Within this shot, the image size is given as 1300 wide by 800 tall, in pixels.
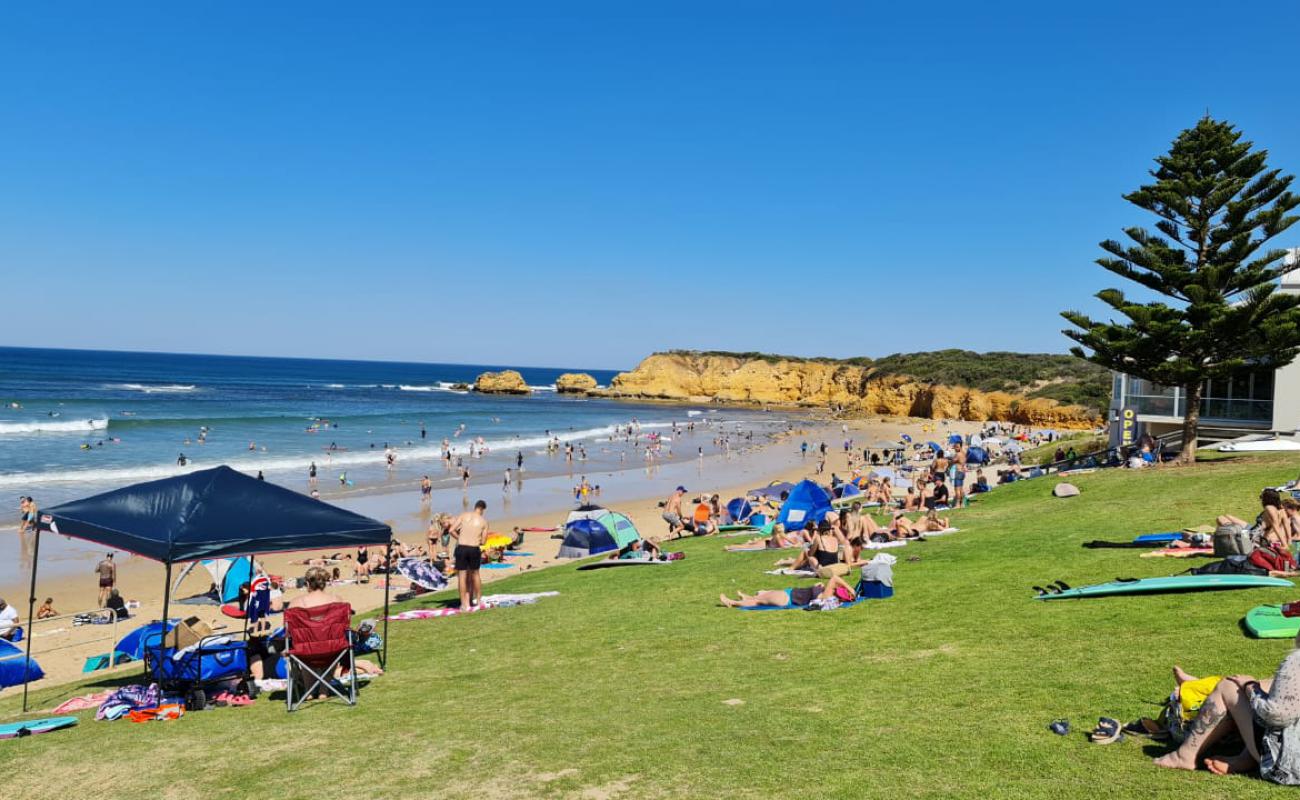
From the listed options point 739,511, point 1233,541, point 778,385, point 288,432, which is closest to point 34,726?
point 1233,541

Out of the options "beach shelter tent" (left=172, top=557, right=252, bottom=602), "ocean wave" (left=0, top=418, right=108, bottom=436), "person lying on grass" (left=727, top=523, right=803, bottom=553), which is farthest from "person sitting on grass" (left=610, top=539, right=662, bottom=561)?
"ocean wave" (left=0, top=418, right=108, bottom=436)

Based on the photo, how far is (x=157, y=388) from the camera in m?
89.6

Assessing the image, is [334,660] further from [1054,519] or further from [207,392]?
[207,392]

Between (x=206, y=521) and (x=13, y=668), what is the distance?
4370 mm

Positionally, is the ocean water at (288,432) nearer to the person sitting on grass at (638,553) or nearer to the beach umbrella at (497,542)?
the beach umbrella at (497,542)

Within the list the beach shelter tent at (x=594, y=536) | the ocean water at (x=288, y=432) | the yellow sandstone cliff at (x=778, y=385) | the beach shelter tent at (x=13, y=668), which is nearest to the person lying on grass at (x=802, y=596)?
the beach shelter tent at (x=13, y=668)

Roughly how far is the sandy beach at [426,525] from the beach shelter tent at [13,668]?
0.58ft

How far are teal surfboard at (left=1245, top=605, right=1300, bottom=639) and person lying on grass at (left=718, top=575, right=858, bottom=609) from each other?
3.56 metres

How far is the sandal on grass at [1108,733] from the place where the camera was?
468cm

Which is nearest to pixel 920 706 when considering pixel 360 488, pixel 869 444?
pixel 360 488

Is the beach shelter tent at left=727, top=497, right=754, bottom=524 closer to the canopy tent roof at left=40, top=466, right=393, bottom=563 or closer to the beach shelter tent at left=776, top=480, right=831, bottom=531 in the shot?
the beach shelter tent at left=776, top=480, right=831, bottom=531

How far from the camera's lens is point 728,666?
7.10 meters

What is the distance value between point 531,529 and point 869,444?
1330 inches

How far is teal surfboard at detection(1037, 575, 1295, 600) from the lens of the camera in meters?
7.59
